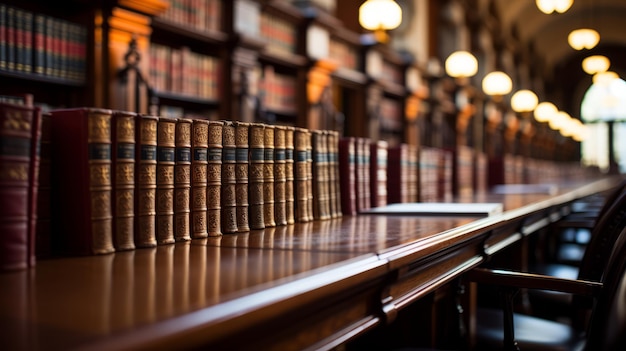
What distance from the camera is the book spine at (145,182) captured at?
1197 millimetres

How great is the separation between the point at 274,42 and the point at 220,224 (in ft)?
14.1

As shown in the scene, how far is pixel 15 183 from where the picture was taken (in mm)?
972

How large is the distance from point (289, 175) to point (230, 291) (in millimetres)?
883

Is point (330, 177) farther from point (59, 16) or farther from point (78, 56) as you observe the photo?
point (59, 16)

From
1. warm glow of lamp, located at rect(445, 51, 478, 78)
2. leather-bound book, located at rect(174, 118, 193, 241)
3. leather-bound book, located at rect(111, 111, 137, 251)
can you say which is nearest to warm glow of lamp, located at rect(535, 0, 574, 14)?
warm glow of lamp, located at rect(445, 51, 478, 78)

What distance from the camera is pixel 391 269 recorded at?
1.14 metres

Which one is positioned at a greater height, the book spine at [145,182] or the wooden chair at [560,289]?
the book spine at [145,182]

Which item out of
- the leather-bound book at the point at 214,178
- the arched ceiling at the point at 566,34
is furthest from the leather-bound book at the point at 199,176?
the arched ceiling at the point at 566,34

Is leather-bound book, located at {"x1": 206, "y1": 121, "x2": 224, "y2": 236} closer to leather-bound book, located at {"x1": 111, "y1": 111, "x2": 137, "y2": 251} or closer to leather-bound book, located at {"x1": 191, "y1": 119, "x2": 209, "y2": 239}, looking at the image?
leather-bound book, located at {"x1": 191, "y1": 119, "x2": 209, "y2": 239}

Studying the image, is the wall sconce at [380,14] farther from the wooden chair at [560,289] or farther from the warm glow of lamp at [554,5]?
the wooden chair at [560,289]

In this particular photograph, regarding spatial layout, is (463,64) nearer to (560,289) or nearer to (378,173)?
(378,173)

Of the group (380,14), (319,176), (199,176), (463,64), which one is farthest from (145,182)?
(463,64)

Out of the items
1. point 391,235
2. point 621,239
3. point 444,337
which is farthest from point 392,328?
point 621,239

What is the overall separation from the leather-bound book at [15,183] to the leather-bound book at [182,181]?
0.33 m
